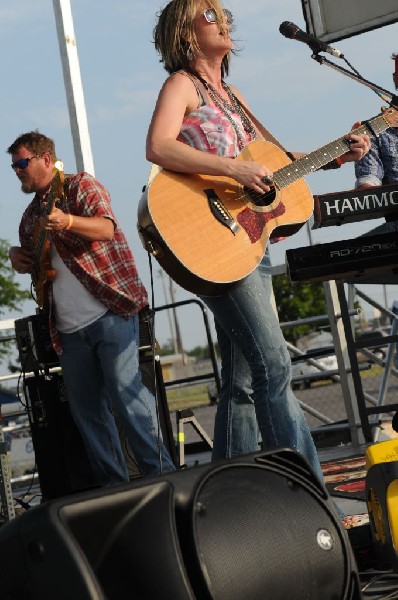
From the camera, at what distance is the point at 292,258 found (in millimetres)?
4316

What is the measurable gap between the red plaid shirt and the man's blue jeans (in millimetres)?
74

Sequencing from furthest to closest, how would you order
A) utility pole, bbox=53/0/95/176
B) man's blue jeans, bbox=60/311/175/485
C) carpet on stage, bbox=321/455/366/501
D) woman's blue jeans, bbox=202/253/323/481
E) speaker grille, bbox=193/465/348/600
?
1. utility pole, bbox=53/0/95/176
2. man's blue jeans, bbox=60/311/175/485
3. carpet on stage, bbox=321/455/366/501
4. woman's blue jeans, bbox=202/253/323/481
5. speaker grille, bbox=193/465/348/600

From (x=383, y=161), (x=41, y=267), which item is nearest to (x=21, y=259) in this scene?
(x=41, y=267)

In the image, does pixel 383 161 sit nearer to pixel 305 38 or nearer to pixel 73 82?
pixel 305 38

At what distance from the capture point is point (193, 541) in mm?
1987

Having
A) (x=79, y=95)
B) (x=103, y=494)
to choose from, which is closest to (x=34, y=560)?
(x=103, y=494)

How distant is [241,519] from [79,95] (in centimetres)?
390

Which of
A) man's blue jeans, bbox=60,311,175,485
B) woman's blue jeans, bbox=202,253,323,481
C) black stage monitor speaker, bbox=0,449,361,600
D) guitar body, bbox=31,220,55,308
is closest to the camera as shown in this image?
black stage monitor speaker, bbox=0,449,361,600

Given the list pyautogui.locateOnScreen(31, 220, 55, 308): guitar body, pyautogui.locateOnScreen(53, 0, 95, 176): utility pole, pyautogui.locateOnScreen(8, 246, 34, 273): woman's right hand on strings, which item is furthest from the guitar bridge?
pyautogui.locateOnScreen(53, 0, 95, 176): utility pole

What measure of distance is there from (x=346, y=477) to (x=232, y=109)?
1685 mm

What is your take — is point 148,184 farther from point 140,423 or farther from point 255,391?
point 140,423

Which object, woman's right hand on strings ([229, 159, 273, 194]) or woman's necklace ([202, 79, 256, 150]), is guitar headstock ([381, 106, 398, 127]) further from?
woman's right hand on strings ([229, 159, 273, 194])

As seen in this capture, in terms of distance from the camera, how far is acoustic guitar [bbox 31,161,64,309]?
4.07 m

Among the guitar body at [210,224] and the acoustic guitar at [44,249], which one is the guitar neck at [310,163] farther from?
the acoustic guitar at [44,249]
